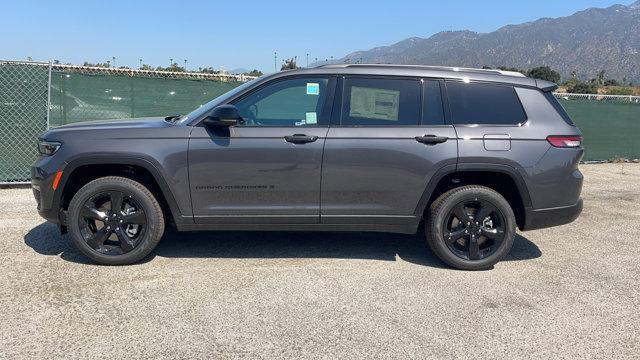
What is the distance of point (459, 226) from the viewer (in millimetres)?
4555

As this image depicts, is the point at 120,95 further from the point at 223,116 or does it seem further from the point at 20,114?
the point at 223,116

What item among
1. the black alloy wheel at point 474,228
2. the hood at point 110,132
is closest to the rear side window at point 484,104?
the black alloy wheel at point 474,228

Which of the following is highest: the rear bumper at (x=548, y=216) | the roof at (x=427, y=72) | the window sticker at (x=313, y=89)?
the roof at (x=427, y=72)

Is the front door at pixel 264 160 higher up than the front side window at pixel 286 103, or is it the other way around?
the front side window at pixel 286 103

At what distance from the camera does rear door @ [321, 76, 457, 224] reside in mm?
4324

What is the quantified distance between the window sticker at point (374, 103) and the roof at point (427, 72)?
188mm

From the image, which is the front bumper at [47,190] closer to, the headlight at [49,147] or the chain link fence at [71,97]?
the headlight at [49,147]

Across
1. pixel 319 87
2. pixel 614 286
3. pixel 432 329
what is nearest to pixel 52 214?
pixel 319 87

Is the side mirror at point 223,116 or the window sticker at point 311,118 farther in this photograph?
the window sticker at point 311,118

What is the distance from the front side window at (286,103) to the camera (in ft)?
14.6

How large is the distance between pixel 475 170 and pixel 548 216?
82 centimetres

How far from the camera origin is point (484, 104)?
4.51m

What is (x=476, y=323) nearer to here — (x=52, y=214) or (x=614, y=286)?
(x=614, y=286)

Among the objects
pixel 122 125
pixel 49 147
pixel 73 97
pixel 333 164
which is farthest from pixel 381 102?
pixel 73 97
